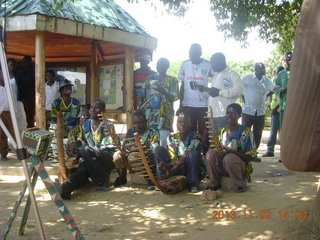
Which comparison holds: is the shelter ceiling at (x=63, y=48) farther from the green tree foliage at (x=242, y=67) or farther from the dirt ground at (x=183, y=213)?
the green tree foliage at (x=242, y=67)

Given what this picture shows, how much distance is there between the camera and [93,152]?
17.1 ft

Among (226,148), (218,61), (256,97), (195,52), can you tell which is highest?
(195,52)

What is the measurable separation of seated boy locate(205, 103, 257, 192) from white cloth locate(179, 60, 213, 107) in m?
1.12

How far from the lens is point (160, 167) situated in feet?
16.1

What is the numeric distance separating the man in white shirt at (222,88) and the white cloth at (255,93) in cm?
134

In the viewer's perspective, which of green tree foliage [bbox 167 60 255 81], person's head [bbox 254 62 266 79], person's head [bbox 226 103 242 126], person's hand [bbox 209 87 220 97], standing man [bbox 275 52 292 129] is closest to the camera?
person's head [bbox 226 103 242 126]

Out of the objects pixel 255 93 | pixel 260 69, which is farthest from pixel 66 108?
pixel 260 69

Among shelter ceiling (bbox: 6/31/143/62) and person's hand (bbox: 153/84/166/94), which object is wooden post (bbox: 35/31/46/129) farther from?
person's hand (bbox: 153/84/166/94)

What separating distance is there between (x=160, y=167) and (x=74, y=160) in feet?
4.42

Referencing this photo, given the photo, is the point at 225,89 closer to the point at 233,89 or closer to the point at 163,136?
the point at 233,89

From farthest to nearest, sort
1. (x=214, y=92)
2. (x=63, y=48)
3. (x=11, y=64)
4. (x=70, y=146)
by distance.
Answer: (x=63, y=48) < (x=11, y=64) < (x=214, y=92) < (x=70, y=146)

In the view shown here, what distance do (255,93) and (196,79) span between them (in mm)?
1573

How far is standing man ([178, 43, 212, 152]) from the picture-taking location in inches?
234

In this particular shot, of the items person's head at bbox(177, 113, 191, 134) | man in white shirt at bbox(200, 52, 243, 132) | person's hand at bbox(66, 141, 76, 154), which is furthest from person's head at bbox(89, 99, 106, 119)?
man in white shirt at bbox(200, 52, 243, 132)
